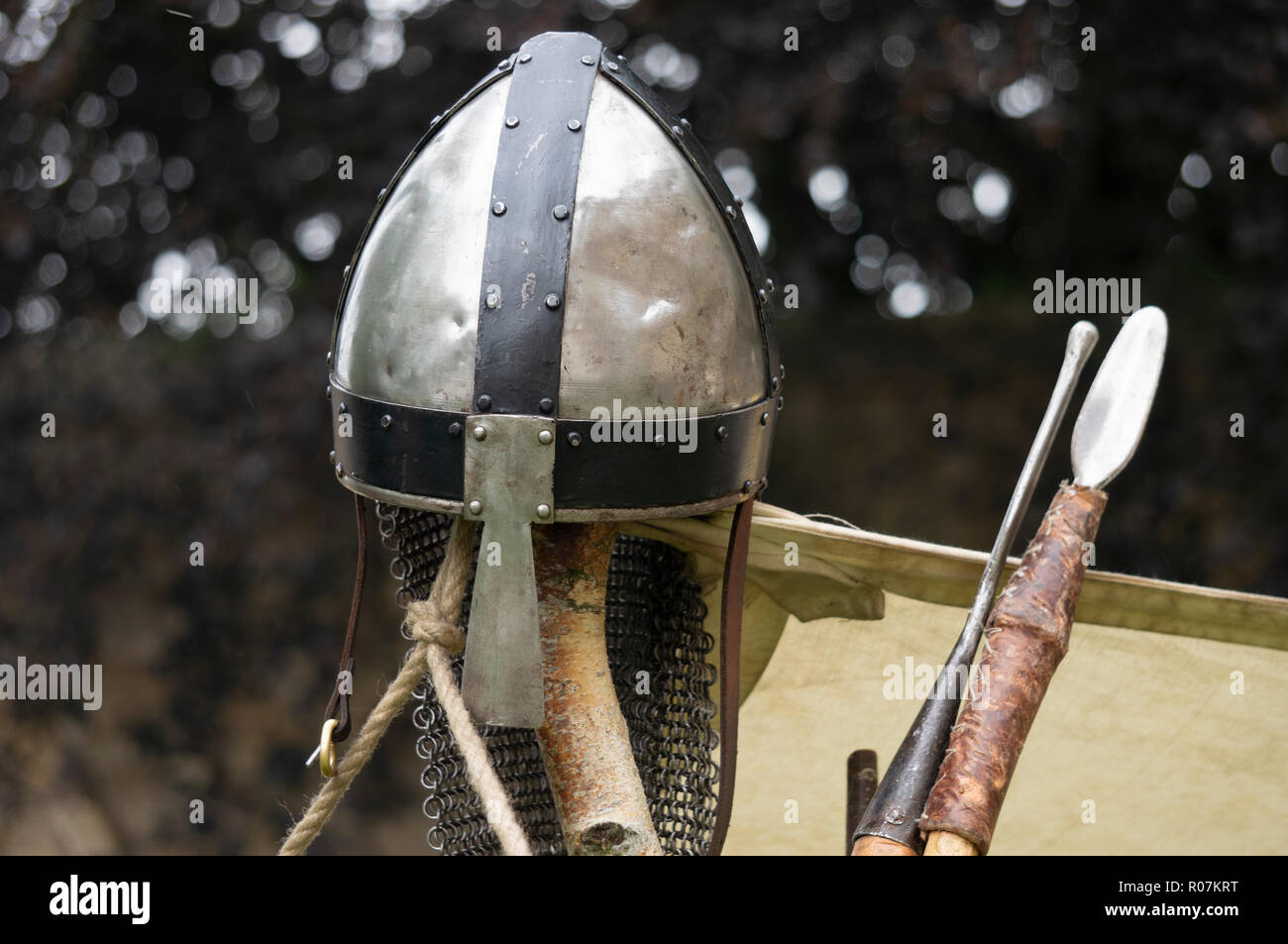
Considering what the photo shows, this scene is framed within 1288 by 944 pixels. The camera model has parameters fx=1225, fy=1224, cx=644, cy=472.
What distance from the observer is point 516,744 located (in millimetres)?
2021

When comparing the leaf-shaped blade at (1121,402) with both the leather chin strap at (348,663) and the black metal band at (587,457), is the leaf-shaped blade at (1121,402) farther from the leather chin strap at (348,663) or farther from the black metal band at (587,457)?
the leather chin strap at (348,663)

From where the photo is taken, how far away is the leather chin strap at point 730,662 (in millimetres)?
1749

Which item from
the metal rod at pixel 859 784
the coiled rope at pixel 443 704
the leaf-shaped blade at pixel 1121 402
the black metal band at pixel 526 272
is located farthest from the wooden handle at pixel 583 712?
the leaf-shaped blade at pixel 1121 402

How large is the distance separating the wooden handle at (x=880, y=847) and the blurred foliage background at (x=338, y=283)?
2926mm

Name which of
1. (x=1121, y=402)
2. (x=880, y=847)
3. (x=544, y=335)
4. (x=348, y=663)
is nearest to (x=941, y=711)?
(x=880, y=847)

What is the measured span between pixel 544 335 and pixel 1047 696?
145 centimetres

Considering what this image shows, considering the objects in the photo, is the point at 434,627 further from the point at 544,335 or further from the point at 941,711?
the point at 941,711

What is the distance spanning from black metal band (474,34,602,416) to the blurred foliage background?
7.98 ft

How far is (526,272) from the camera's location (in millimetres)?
1548

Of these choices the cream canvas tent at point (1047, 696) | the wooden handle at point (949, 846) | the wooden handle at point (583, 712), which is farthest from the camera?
the cream canvas tent at point (1047, 696)

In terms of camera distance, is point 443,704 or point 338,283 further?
point 338,283

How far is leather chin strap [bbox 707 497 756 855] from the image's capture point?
1.75 m
